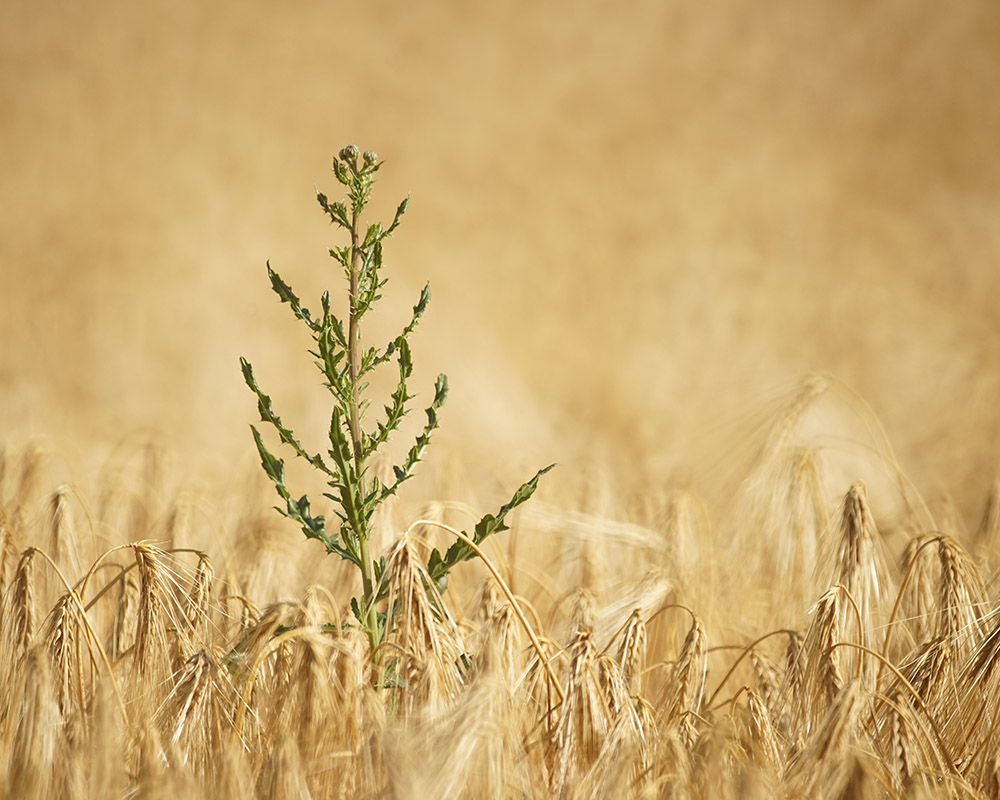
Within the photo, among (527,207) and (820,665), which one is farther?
(527,207)

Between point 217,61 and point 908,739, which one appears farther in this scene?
point 217,61

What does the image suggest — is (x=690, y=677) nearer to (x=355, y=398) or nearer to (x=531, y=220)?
(x=355, y=398)

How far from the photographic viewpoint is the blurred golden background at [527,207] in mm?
4332

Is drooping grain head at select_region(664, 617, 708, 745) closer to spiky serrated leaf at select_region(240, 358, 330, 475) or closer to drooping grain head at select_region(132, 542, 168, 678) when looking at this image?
spiky serrated leaf at select_region(240, 358, 330, 475)

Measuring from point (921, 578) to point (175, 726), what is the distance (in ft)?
3.73

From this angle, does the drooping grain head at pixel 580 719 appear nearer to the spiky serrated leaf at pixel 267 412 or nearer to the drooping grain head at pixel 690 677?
the drooping grain head at pixel 690 677

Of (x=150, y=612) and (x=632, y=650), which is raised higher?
(x=150, y=612)

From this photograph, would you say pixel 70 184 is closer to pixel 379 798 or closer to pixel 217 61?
pixel 217 61

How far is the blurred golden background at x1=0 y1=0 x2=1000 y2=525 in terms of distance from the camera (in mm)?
4332

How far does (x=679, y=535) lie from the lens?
172cm

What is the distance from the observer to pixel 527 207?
4.90m

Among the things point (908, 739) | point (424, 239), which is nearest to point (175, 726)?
point (908, 739)

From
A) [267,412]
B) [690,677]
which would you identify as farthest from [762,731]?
[267,412]

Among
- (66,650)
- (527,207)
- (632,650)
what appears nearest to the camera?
(66,650)
